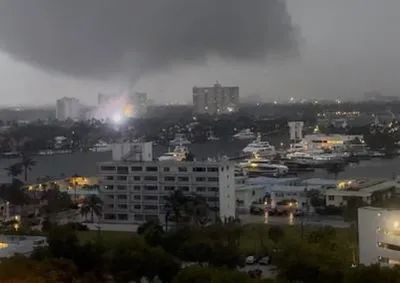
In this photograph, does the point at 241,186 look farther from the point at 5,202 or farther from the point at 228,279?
the point at 228,279

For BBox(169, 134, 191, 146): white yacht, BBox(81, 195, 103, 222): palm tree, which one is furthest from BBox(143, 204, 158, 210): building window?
BBox(169, 134, 191, 146): white yacht

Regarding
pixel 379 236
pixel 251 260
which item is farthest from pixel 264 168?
pixel 379 236

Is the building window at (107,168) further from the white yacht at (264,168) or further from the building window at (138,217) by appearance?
the white yacht at (264,168)

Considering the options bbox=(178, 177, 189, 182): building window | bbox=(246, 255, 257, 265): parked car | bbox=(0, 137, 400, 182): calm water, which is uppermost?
bbox=(0, 137, 400, 182): calm water

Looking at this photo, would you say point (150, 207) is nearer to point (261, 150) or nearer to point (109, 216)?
point (109, 216)

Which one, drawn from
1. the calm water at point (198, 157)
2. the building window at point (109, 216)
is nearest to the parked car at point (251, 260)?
the building window at point (109, 216)

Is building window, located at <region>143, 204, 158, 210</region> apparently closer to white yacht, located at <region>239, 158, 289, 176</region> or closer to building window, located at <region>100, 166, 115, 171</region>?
building window, located at <region>100, 166, 115, 171</region>
